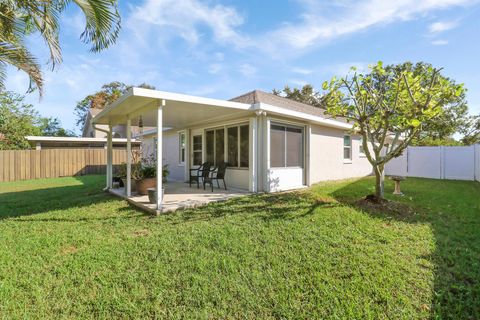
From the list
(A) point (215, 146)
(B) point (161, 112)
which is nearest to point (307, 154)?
(A) point (215, 146)

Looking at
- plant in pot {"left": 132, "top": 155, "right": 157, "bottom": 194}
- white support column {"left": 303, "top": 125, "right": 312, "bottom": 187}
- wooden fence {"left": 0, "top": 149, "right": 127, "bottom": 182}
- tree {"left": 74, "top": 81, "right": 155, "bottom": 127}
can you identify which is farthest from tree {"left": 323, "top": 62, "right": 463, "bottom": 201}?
tree {"left": 74, "top": 81, "right": 155, "bottom": 127}

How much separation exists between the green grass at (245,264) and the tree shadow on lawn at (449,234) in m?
0.02

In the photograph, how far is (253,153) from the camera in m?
7.54

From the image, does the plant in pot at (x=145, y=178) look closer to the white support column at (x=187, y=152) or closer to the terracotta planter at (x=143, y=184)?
the terracotta planter at (x=143, y=184)

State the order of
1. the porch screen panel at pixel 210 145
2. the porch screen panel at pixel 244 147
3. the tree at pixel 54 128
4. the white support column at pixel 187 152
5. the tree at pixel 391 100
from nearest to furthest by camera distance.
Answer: the tree at pixel 391 100
the porch screen panel at pixel 244 147
the porch screen panel at pixel 210 145
the white support column at pixel 187 152
the tree at pixel 54 128

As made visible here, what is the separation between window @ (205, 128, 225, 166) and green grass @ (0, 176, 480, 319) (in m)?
3.85

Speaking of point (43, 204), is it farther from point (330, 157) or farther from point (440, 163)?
point (440, 163)

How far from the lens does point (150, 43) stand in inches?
354

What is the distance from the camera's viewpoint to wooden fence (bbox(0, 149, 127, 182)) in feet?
44.4

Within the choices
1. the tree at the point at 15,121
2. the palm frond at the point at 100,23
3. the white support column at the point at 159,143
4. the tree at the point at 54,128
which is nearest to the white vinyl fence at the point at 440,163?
the white support column at the point at 159,143

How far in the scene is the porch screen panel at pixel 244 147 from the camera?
7.95 metres

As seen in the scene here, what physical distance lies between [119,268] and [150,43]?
8.28 meters

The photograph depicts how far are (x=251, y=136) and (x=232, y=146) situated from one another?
4.09 ft

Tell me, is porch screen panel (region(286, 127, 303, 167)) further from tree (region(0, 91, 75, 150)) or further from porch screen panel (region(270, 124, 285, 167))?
tree (region(0, 91, 75, 150))
